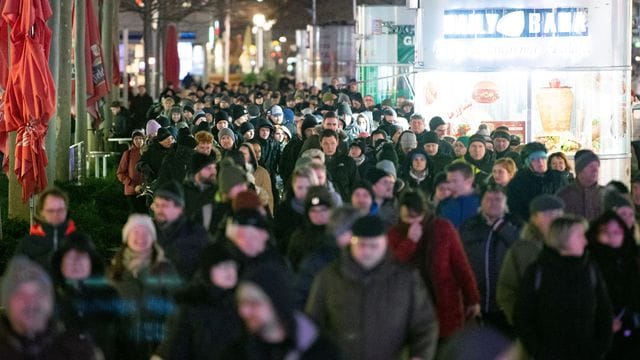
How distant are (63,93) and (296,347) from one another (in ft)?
65.3

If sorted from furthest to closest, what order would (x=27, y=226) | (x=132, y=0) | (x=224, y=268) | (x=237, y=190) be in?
(x=132, y=0) < (x=27, y=226) < (x=237, y=190) < (x=224, y=268)

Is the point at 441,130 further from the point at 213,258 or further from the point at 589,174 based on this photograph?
the point at 213,258

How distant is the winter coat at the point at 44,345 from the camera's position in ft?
24.6

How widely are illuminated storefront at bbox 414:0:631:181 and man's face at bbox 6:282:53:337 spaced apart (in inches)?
608

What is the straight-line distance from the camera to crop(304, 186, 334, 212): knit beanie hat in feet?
36.5

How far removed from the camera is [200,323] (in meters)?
8.25

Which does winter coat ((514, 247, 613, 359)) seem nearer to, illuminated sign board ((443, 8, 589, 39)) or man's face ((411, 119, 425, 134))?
man's face ((411, 119, 425, 134))

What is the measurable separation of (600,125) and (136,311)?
542 inches

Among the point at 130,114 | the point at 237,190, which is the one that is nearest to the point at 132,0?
the point at 130,114

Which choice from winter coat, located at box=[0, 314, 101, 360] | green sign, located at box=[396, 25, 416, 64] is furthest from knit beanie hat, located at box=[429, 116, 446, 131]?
green sign, located at box=[396, 25, 416, 64]

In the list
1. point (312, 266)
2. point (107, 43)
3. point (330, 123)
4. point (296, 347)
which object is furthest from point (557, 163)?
point (107, 43)

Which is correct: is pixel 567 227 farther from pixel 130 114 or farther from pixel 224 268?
pixel 130 114

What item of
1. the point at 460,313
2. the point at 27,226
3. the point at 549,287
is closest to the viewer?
the point at 549,287

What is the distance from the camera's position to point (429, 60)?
23594 millimetres
